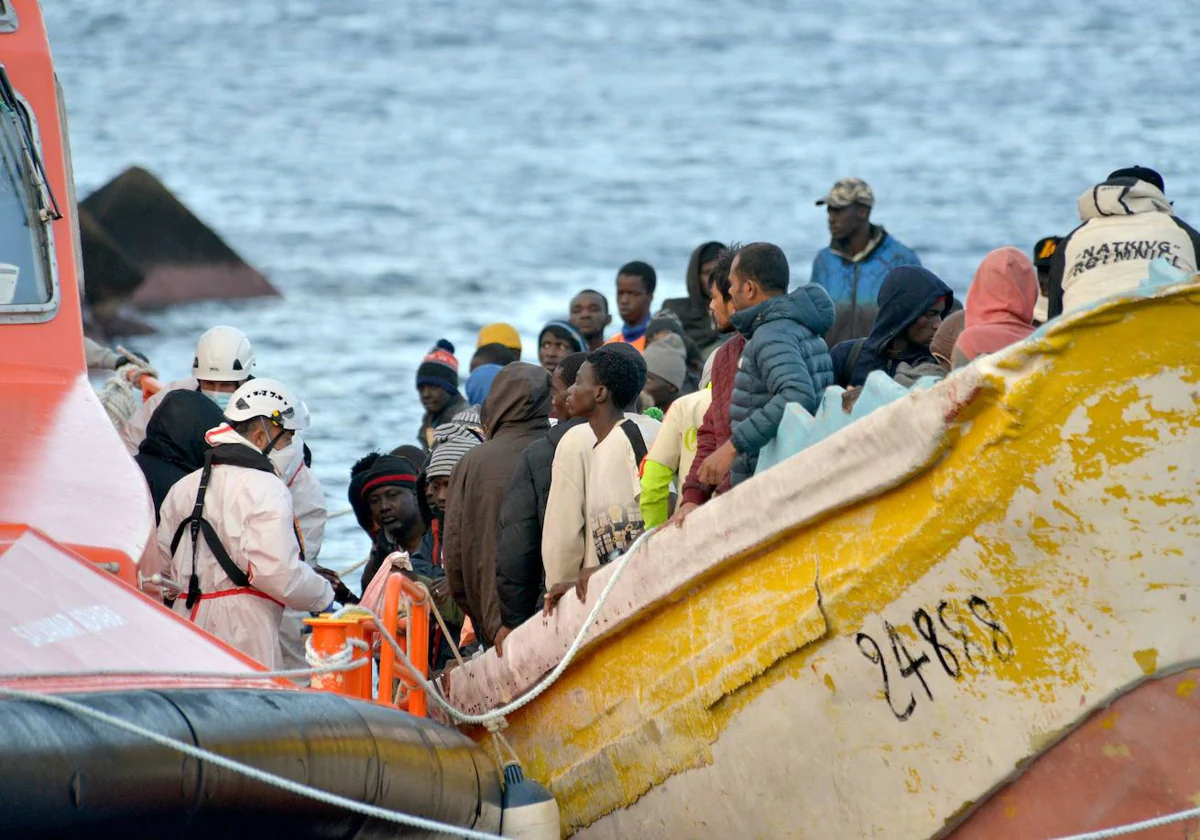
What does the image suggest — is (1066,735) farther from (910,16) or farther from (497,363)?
(910,16)

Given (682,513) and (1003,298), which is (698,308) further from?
(682,513)

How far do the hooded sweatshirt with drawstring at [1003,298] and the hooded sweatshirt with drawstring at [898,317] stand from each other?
63cm

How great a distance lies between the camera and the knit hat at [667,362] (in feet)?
30.7

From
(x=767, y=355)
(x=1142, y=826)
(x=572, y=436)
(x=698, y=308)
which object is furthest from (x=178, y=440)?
(x=1142, y=826)

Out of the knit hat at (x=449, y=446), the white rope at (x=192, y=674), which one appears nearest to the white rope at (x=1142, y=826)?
the white rope at (x=192, y=674)

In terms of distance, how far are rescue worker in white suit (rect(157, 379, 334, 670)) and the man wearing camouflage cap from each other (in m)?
3.11

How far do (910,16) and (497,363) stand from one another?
174ft

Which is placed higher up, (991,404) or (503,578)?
(991,404)

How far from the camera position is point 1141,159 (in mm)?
37219

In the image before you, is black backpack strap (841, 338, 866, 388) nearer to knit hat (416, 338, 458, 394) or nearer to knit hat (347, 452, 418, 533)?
knit hat (347, 452, 418, 533)

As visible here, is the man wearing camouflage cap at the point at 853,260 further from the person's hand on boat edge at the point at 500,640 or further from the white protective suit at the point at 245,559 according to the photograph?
the white protective suit at the point at 245,559

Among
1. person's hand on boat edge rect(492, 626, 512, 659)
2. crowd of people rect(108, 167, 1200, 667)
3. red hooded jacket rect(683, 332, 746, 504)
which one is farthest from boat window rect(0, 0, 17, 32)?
red hooded jacket rect(683, 332, 746, 504)

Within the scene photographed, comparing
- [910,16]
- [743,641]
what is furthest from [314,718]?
[910,16]

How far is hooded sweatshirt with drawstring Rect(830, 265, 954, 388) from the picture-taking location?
271 inches
